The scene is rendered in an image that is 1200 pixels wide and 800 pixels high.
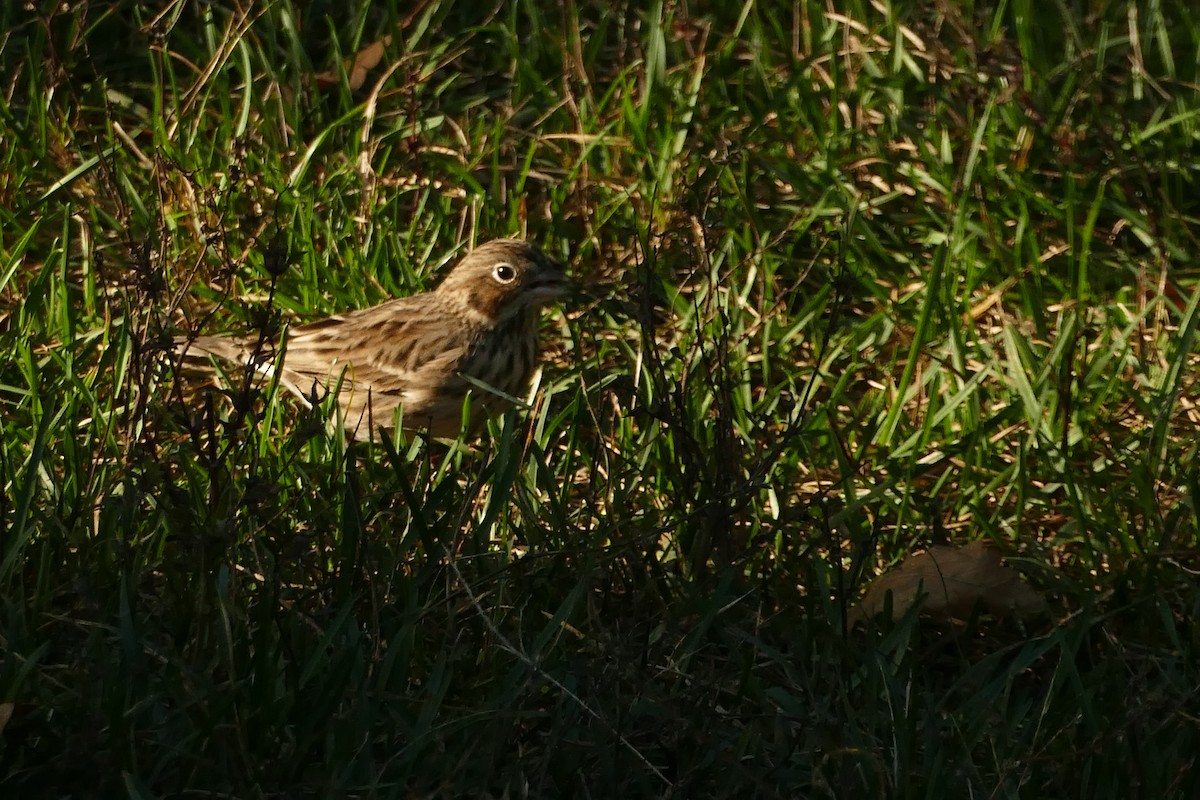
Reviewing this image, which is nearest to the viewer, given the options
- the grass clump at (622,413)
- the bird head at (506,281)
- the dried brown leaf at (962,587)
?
the grass clump at (622,413)

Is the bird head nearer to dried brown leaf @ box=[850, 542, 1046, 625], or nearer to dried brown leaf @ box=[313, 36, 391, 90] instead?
dried brown leaf @ box=[313, 36, 391, 90]

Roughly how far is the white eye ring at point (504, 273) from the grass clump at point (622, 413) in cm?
35

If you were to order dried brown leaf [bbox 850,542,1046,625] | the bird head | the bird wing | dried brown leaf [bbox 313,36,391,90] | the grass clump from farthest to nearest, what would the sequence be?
dried brown leaf [bbox 313,36,391,90]
the bird head
the bird wing
dried brown leaf [bbox 850,542,1046,625]
the grass clump

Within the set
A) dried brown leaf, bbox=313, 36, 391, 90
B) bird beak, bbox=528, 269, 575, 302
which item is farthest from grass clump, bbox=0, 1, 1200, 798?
bird beak, bbox=528, 269, 575, 302

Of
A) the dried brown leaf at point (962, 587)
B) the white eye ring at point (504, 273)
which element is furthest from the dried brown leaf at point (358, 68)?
the dried brown leaf at point (962, 587)

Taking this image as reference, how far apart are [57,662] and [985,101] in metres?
4.32

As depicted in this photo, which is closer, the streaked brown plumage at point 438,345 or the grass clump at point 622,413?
the grass clump at point 622,413

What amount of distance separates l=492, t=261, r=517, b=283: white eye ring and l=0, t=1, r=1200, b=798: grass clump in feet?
1.15

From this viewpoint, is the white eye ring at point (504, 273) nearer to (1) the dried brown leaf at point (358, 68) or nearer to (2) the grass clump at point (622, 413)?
(2) the grass clump at point (622, 413)

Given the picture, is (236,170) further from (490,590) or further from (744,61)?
(744,61)

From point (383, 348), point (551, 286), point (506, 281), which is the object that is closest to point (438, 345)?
point (383, 348)

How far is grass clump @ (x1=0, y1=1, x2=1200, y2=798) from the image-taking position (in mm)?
3846

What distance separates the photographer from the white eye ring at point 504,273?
6.48m

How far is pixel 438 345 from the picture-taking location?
21.3 feet
